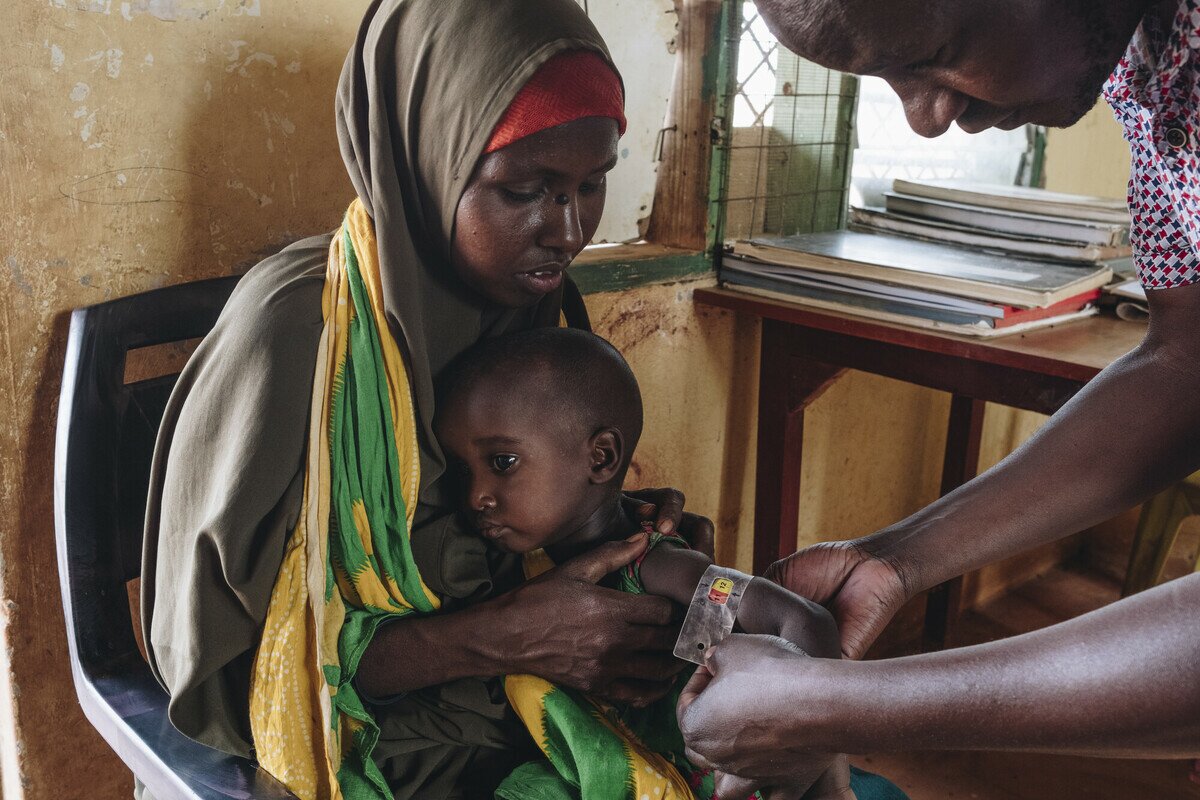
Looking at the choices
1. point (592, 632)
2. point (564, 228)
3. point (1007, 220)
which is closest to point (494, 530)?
point (592, 632)

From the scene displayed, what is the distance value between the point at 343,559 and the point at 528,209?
54 centimetres

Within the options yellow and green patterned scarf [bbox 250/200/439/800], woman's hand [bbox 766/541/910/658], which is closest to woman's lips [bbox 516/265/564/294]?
yellow and green patterned scarf [bbox 250/200/439/800]

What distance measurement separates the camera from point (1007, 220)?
8.47 ft

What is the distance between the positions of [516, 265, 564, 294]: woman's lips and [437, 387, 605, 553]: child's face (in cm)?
17

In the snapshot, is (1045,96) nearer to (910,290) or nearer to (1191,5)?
(1191,5)

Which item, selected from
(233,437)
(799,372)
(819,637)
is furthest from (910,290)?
(233,437)

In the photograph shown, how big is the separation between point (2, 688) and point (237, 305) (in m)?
0.83

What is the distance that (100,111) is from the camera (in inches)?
59.9

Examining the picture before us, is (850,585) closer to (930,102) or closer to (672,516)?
(672,516)

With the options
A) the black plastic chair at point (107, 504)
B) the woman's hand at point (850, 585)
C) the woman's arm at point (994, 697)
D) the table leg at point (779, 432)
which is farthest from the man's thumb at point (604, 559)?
the table leg at point (779, 432)

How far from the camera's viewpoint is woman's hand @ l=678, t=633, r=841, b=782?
997mm

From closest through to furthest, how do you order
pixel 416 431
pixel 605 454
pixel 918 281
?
pixel 416 431
pixel 605 454
pixel 918 281

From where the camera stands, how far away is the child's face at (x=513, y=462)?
4.57ft

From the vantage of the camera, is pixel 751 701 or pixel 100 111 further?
pixel 100 111
